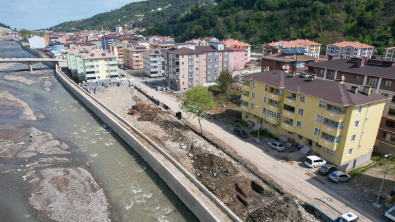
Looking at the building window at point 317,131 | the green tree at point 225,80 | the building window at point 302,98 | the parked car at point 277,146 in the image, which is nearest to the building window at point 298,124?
the building window at point 317,131

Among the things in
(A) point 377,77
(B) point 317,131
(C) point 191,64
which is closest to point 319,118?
(B) point 317,131

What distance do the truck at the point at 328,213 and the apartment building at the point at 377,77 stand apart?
1310 cm

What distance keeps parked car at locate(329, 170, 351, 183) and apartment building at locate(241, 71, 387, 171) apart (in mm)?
1833

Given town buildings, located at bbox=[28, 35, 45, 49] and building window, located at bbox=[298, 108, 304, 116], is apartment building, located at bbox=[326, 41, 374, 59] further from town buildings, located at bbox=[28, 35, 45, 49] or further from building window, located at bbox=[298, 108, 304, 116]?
town buildings, located at bbox=[28, 35, 45, 49]

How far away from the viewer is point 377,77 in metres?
32.0

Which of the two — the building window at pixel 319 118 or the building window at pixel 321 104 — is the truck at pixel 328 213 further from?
the building window at pixel 321 104

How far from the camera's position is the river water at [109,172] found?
74.8 feet

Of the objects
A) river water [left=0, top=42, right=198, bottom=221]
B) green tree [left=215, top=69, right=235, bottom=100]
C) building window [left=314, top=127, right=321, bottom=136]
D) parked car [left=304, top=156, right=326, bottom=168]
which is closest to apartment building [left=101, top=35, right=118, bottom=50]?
river water [left=0, top=42, right=198, bottom=221]

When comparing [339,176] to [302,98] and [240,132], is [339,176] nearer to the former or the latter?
[302,98]

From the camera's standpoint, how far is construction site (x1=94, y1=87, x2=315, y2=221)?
67.1ft

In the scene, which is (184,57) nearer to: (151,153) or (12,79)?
(151,153)

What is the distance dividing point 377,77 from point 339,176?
16.0 m

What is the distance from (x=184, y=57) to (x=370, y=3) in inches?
3367

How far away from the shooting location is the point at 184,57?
58125 millimetres
